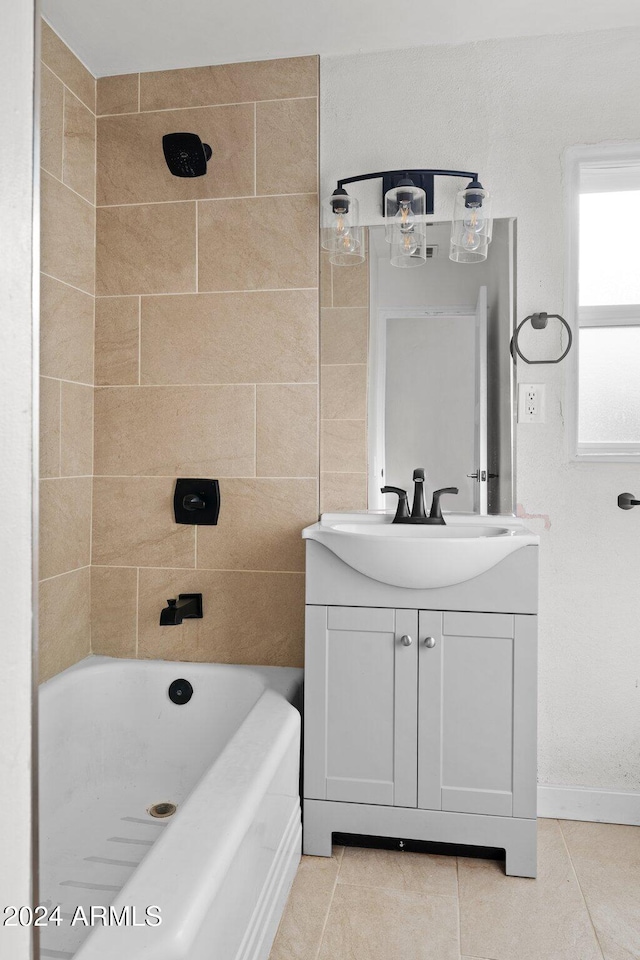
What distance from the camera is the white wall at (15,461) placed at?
1.99 feet

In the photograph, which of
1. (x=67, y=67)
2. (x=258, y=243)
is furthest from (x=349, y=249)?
(x=67, y=67)

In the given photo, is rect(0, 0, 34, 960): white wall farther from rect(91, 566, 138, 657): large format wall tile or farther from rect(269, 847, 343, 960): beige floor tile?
rect(91, 566, 138, 657): large format wall tile

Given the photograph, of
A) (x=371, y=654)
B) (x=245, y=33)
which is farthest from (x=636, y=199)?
(x=371, y=654)

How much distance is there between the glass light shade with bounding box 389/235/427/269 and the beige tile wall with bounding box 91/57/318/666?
268 mm

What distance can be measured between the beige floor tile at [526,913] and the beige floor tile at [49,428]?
166 centimetres

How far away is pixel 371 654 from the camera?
1.84 metres

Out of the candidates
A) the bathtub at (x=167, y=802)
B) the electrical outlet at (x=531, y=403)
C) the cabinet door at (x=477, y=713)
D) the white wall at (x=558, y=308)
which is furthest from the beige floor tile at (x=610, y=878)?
the electrical outlet at (x=531, y=403)

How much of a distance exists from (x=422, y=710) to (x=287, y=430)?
0.96 metres

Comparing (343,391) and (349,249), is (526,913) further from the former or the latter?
(349,249)

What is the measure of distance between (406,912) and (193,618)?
1067 millimetres

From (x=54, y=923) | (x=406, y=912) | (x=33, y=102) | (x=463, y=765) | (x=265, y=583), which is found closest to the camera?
(x=33, y=102)

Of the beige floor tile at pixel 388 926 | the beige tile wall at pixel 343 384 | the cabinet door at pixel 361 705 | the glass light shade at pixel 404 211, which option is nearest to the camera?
the beige floor tile at pixel 388 926

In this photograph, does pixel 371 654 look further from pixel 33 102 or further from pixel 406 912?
pixel 33 102

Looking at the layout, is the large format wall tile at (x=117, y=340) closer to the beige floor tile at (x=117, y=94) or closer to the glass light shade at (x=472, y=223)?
the beige floor tile at (x=117, y=94)
